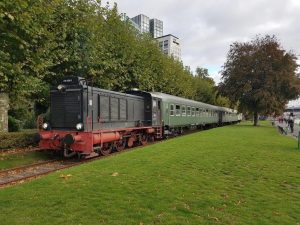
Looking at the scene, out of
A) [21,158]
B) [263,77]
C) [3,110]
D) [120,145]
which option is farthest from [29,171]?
[263,77]

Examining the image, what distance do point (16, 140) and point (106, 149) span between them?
4496mm

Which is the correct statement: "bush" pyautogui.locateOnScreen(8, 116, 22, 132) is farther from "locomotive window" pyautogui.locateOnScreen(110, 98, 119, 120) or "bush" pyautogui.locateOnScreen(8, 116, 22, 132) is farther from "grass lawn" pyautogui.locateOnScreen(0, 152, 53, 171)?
"locomotive window" pyautogui.locateOnScreen(110, 98, 119, 120)

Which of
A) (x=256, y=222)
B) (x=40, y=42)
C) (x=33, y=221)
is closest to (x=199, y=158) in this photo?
(x=256, y=222)

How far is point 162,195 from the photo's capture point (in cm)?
760

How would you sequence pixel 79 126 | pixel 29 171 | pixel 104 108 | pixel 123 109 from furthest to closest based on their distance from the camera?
pixel 123 109
pixel 104 108
pixel 79 126
pixel 29 171

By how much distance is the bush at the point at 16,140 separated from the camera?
16.7 m

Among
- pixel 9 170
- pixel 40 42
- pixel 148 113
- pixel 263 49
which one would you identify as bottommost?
pixel 9 170

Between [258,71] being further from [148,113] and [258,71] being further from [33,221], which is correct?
[33,221]

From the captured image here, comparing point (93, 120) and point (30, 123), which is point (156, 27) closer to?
point (30, 123)

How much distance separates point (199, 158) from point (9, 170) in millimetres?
7129

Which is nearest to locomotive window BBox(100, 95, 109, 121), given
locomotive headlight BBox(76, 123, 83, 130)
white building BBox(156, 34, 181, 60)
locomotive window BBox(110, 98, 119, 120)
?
locomotive window BBox(110, 98, 119, 120)

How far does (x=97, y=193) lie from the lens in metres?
7.81

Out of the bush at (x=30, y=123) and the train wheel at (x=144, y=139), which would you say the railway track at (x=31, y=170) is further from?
the bush at (x=30, y=123)

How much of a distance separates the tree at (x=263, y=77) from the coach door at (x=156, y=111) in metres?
22.9
